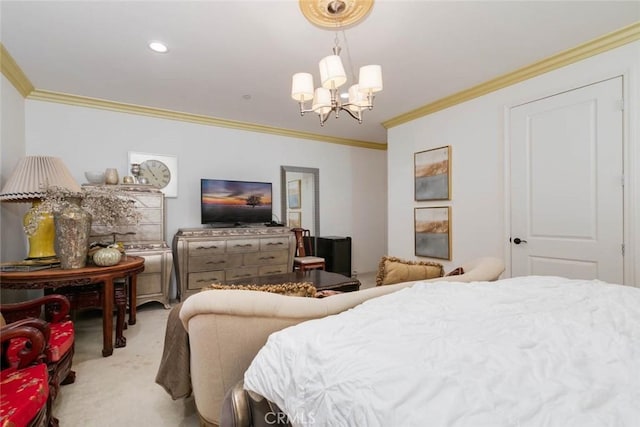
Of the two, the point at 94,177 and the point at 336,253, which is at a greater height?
the point at 94,177

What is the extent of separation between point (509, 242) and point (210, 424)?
10.3 feet

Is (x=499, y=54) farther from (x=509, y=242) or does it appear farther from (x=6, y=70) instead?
(x=6, y=70)

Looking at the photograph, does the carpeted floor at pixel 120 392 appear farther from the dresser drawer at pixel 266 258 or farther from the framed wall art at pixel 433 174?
the framed wall art at pixel 433 174

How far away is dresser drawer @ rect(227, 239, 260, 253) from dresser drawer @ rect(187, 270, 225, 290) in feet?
1.09

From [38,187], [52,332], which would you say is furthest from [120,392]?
[38,187]

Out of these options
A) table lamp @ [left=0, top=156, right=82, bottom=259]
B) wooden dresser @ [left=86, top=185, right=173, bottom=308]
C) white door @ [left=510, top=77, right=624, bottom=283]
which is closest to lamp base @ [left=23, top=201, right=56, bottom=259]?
table lamp @ [left=0, top=156, right=82, bottom=259]

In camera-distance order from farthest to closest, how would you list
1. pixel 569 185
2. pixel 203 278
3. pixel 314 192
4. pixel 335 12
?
pixel 314 192 → pixel 203 278 → pixel 569 185 → pixel 335 12

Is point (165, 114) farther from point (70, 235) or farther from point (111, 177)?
point (70, 235)

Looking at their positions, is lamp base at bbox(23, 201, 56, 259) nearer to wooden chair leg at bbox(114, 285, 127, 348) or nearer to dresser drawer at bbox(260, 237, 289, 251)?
wooden chair leg at bbox(114, 285, 127, 348)

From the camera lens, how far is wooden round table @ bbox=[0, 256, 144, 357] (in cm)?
208

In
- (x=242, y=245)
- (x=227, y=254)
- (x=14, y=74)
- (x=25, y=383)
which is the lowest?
(x=25, y=383)

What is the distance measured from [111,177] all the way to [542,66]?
15.4ft

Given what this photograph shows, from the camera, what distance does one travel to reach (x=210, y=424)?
1308 mm

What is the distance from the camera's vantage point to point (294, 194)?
509 centimetres
